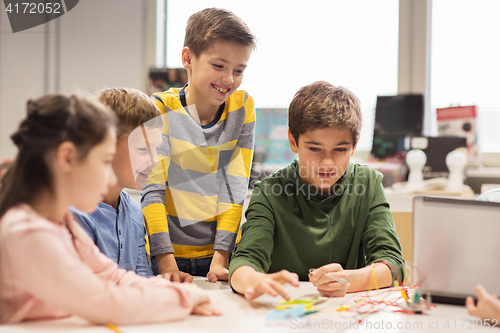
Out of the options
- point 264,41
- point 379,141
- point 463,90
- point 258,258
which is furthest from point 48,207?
point 463,90

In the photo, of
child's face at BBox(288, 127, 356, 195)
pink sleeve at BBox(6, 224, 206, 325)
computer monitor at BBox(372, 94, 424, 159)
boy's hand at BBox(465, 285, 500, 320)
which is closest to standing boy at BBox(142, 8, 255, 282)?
child's face at BBox(288, 127, 356, 195)

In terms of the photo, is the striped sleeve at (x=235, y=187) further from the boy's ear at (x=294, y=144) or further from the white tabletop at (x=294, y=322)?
the white tabletop at (x=294, y=322)

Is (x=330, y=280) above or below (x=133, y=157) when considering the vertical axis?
below

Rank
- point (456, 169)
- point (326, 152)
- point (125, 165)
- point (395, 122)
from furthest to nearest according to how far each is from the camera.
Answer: point (395, 122) < point (456, 169) < point (326, 152) < point (125, 165)

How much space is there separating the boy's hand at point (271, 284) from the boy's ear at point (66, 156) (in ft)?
1.26

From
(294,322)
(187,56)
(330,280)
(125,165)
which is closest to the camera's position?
(294,322)

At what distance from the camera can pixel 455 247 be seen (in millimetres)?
697

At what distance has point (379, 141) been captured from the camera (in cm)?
239

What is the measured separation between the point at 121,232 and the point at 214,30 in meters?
0.60

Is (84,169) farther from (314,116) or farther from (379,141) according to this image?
(379,141)

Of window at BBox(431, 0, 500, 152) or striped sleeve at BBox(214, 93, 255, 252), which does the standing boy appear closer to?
striped sleeve at BBox(214, 93, 255, 252)

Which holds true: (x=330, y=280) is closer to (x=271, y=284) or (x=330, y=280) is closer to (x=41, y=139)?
(x=271, y=284)

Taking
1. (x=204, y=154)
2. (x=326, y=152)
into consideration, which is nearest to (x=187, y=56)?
(x=204, y=154)

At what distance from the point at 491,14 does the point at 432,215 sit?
7.74ft
